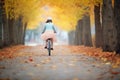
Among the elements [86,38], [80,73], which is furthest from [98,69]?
[86,38]

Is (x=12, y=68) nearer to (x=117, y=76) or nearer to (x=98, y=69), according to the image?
(x=98, y=69)

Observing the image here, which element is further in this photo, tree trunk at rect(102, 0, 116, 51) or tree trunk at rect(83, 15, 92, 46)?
tree trunk at rect(83, 15, 92, 46)

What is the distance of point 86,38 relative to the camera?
37.6 metres

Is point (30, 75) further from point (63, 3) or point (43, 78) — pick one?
point (63, 3)

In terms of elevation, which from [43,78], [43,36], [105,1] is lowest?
[43,78]

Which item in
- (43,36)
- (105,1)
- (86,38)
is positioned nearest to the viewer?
(43,36)

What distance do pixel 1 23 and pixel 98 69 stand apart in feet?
61.7

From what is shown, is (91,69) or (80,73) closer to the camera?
(80,73)

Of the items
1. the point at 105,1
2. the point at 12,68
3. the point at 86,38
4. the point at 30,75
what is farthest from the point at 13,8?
the point at 30,75

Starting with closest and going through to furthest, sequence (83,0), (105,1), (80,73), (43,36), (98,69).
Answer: (80,73) < (98,69) < (43,36) < (105,1) < (83,0)

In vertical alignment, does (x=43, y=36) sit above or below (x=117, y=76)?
above

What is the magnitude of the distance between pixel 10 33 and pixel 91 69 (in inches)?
1006

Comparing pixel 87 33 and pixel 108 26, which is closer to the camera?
pixel 108 26

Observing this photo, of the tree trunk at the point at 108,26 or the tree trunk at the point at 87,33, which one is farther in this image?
the tree trunk at the point at 87,33
